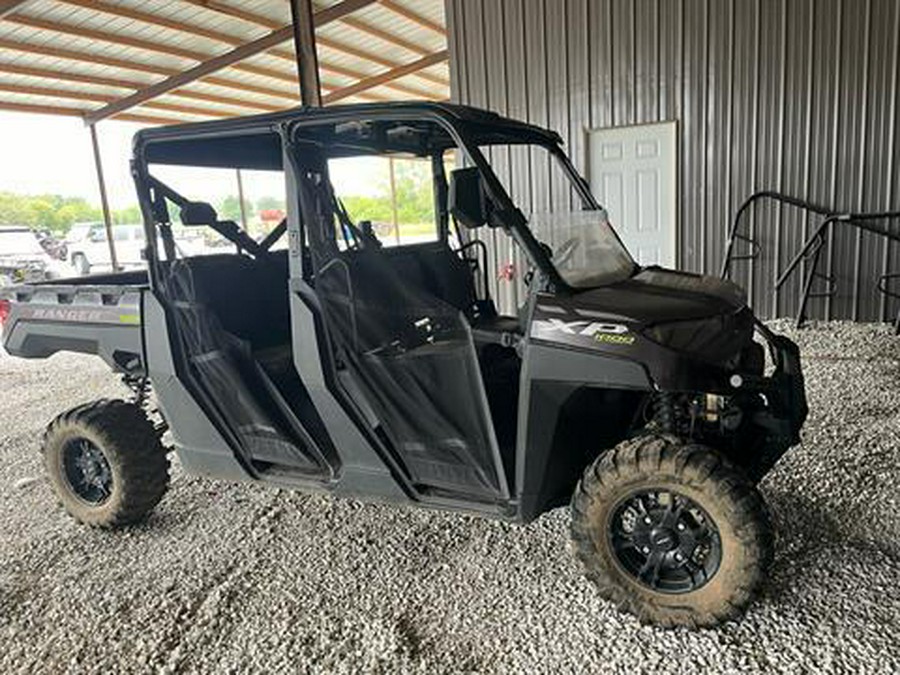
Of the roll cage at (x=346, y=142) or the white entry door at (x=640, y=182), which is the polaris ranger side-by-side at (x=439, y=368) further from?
the white entry door at (x=640, y=182)

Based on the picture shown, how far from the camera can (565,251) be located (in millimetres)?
2588

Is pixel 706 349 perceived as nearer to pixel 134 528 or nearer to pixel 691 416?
pixel 691 416

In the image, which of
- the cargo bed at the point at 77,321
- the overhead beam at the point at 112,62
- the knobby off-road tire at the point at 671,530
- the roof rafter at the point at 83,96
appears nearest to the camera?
the knobby off-road tire at the point at 671,530

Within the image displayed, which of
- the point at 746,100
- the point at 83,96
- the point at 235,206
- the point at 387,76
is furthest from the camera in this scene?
the point at 235,206

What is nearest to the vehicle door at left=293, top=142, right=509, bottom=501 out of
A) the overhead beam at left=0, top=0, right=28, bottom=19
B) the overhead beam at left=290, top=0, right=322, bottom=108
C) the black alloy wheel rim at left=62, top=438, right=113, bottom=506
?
the black alloy wheel rim at left=62, top=438, right=113, bottom=506

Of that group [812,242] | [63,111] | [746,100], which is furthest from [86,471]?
[63,111]

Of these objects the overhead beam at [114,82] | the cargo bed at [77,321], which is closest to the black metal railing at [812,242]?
the cargo bed at [77,321]

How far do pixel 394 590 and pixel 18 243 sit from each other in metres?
12.9

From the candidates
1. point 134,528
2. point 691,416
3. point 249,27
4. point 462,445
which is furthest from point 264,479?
point 249,27

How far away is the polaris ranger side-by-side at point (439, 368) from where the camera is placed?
222 centimetres

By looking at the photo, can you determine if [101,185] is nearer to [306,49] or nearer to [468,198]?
[306,49]

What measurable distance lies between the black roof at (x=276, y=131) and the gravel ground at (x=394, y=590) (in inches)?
68.6

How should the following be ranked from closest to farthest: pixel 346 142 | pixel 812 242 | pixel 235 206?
1. pixel 346 142
2. pixel 812 242
3. pixel 235 206

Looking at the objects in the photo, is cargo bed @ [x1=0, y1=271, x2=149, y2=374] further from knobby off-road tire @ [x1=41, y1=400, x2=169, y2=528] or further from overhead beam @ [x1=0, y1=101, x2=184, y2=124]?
overhead beam @ [x1=0, y1=101, x2=184, y2=124]
